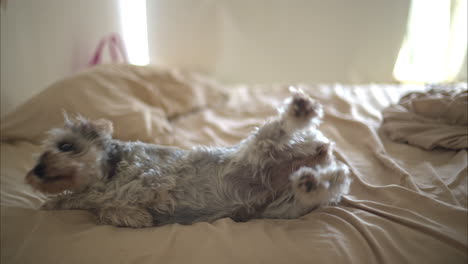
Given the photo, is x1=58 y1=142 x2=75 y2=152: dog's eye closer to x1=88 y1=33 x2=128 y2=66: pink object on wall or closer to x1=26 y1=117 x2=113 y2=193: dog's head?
x1=26 y1=117 x2=113 y2=193: dog's head

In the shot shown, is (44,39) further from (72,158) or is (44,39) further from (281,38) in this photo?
(281,38)

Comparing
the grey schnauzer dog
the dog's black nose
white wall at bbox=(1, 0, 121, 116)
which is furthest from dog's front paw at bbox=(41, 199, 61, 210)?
white wall at bbox=(1, 0, 121, 116)

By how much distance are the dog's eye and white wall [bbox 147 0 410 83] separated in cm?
205

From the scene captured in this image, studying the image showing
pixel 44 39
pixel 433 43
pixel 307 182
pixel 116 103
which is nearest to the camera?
pixel 307 182

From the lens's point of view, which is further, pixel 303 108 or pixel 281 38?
pixel 281 38

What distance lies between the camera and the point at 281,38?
11.1 ft

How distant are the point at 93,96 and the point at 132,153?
88cm

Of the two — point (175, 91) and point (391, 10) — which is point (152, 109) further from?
point (391, 10)

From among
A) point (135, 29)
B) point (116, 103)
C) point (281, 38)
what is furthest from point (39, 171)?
point (281, 38)

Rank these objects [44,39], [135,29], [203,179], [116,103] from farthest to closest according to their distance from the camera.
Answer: [135,29] → [44,39] → [116,103] → [203,179]

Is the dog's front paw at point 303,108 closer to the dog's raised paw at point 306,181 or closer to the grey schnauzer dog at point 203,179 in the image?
the grey schnauzer dog at point 203,179

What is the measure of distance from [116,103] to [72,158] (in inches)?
34.2

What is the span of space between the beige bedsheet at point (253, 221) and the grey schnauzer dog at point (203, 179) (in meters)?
Result: 0.08

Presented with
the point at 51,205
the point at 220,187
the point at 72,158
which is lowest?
the point at 51,205
